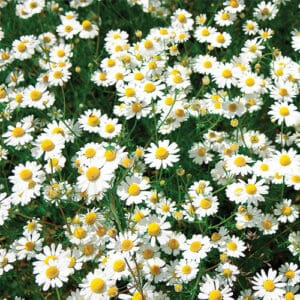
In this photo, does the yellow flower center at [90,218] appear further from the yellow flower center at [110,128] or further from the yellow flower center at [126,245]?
the yellow flower center at [110,128]

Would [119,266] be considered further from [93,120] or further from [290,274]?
[93,120]

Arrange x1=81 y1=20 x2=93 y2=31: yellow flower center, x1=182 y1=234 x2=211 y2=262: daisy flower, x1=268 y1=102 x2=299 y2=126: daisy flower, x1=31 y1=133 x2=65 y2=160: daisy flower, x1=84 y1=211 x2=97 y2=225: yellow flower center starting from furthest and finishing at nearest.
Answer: x1=81 y1=20 x2=93 y2=31: yellow flower center
x1=268 y1=102 x2=299 y2=126: daisy flower
x1=31 y1=133 x2=65 y2=160: daisy flower
x1=84 y1=211 x2=97 y2=225: yellow flower center
x1=182 y1=234 x2=211 y2=262: daisy flower

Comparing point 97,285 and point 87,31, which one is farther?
point 87,31

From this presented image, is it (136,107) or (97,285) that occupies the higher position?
(136,107)

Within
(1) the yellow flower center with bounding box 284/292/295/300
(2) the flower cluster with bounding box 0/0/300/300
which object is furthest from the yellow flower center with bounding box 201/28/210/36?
(1) the yellow flower center with bounding box 284/292/295/300

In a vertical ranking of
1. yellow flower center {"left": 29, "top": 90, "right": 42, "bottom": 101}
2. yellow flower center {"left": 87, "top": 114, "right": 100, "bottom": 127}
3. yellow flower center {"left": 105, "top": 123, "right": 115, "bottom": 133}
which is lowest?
yellow flower center {"left": 105, "top": 123, "right": 115, "bottom": 133}

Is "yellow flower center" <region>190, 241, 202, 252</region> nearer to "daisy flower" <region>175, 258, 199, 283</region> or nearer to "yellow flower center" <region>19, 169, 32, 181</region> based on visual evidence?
"daisy flower" <region>175, 258, 199, 283</region>

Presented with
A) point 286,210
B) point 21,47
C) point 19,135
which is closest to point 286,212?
point 286,210
